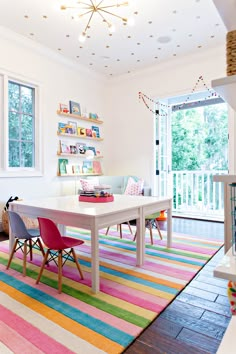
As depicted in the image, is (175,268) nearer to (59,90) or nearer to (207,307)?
(207,307)

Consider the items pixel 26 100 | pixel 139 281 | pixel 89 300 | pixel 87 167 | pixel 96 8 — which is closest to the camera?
pixel 89 300

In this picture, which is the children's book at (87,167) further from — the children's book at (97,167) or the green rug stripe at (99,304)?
the green rug stripe at (99,304)

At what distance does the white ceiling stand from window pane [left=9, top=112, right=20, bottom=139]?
130 centimetres

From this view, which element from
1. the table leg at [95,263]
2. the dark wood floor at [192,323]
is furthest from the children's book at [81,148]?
the dark wood floor at [192,323]

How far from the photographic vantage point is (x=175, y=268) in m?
2.43

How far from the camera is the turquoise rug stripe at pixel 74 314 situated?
57.0 inches

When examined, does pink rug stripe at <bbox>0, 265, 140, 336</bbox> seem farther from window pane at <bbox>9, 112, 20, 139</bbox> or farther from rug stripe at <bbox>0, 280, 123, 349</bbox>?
window pane at <bbox>9, 112, 20, 139</bbox>

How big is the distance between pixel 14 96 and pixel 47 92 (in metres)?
0.62

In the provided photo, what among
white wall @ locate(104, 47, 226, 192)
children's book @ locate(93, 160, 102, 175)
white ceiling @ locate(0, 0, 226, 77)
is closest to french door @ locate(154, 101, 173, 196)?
white wall @ locate(104, 47, 226, 192)

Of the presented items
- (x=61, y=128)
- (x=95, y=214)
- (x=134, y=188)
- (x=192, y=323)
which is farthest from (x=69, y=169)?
(x=192, y=323)

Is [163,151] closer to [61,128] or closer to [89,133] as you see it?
[89,133]

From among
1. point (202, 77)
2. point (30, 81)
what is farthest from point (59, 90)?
point (202, 77)

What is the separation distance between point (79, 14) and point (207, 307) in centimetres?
375

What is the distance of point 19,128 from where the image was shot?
4.30 metres
